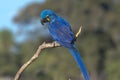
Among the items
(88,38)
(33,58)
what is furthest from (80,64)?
(88,38)

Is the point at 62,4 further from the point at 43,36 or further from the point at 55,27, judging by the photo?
the point at 55,27

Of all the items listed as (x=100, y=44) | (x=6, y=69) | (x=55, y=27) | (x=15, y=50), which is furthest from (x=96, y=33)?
(x=55, y=27)

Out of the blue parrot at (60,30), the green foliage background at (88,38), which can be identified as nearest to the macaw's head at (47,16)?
the blue parrot at (60,30)

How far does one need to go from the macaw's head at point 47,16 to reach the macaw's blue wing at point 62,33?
2.5 inches

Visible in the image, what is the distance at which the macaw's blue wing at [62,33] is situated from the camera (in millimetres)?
6191

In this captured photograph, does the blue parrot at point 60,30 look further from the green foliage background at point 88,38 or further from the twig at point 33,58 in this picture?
the green foliage background at point 88,38

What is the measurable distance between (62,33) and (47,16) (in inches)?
9.0

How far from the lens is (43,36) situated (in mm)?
38000

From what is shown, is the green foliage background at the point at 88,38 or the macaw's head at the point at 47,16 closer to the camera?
the macaw's head at the point at 47,16

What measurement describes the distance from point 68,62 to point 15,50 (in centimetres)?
1014

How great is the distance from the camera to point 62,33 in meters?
6.38

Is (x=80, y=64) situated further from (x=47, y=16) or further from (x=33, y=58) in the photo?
(x=47, y=16)

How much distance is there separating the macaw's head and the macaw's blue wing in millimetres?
63

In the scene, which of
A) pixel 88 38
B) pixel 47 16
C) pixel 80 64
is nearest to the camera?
pixel 80 64
